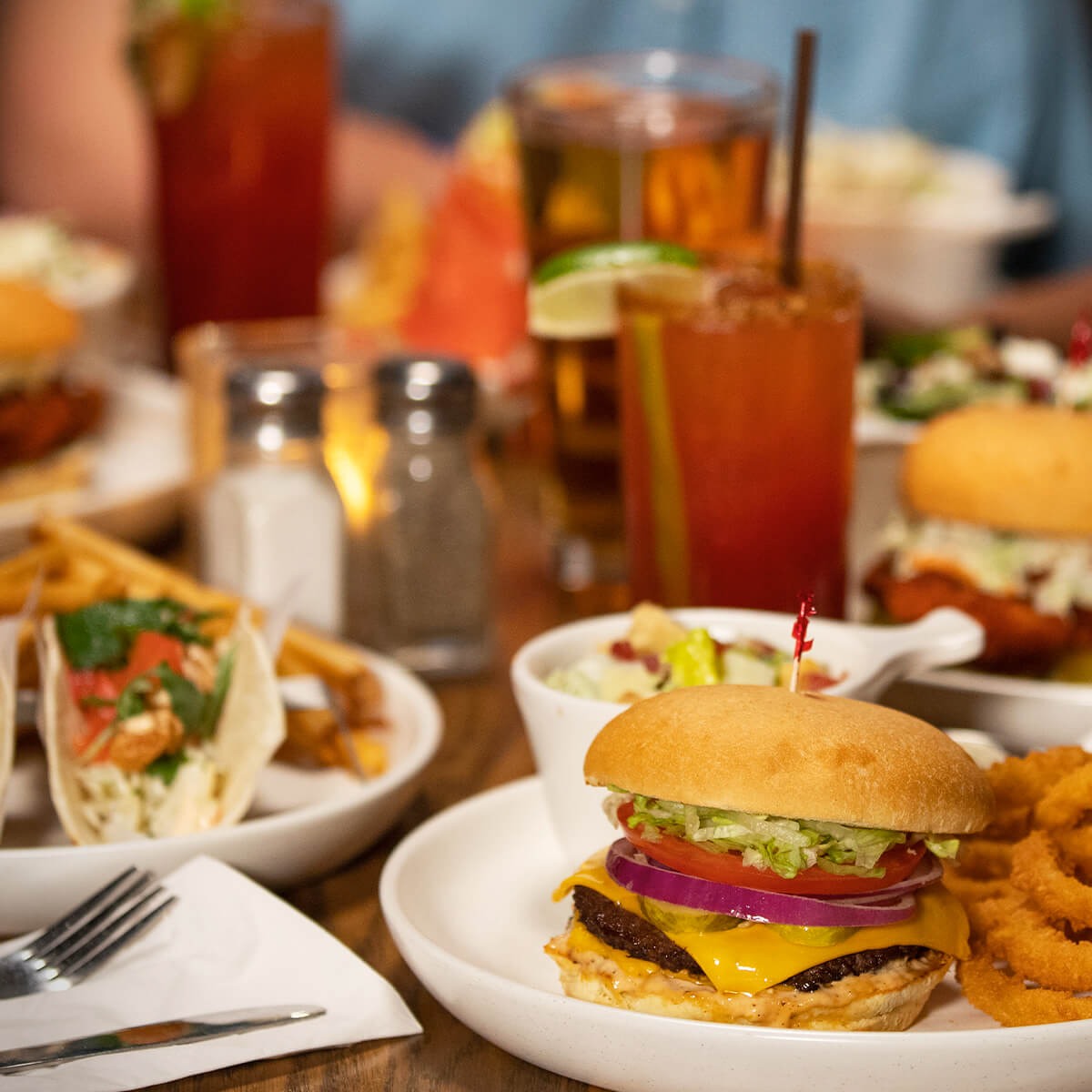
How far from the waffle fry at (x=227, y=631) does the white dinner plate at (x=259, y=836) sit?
0.03 metres

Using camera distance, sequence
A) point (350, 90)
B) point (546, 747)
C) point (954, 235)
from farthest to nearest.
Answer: point (350, 90)
point (954, 235)
point (546, 747)

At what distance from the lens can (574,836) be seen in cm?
131

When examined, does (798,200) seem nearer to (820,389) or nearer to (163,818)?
(820,389)

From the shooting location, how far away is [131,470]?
2.44m

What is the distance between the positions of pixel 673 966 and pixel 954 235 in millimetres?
2766

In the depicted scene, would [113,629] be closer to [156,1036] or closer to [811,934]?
[156,1036]

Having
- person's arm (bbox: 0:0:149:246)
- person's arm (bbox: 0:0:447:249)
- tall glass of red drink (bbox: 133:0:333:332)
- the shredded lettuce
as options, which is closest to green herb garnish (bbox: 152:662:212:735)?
the shredded lettuce

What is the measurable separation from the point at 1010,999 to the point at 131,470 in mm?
1812

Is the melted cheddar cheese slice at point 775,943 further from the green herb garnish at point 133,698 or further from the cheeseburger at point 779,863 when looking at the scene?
the green herb garnish at point 133,698

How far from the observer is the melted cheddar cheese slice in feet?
3.29

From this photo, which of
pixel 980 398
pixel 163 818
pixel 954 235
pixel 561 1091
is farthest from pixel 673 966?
pixel 954 235

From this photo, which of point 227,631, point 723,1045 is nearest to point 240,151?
point 227,631

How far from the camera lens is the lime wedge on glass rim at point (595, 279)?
4.88ft

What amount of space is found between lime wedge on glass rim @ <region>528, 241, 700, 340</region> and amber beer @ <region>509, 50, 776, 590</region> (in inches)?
12.5
